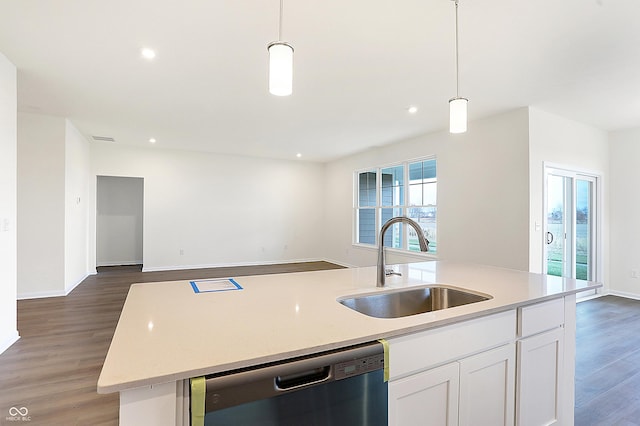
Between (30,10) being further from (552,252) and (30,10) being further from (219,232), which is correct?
(552,252)

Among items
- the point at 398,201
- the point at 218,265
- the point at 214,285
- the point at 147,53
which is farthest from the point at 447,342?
the point at 218,265

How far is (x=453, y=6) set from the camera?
6.97 feet

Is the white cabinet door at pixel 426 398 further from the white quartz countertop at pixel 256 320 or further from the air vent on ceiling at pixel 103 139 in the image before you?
the air vent on ceiling at pixel 103 139

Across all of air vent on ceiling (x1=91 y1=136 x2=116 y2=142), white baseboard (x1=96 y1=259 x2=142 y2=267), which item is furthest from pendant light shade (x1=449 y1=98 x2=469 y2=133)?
white baseboard (x1=96 y1=259 x2=142 y2=267)

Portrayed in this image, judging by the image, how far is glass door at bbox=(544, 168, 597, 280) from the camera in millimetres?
4559

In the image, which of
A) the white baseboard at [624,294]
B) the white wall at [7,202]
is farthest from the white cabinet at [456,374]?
the white baseboard at [624,294]

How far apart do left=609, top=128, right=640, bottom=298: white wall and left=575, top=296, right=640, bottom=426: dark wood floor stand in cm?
85

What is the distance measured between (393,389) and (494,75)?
3.20 meters

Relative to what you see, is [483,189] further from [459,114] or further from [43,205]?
[43,205]

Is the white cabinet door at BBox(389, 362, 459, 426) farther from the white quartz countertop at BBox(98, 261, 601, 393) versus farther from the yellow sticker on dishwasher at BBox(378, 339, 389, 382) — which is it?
the white quartz countertop at BBox(98, 261, 601, 393)

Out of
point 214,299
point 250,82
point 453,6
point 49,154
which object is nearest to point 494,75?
point 453,6

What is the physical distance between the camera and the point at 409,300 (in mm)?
1809

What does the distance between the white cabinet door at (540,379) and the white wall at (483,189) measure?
105 inches

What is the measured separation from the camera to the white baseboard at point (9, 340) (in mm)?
2879
